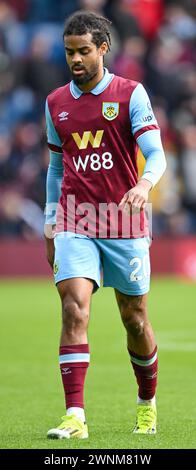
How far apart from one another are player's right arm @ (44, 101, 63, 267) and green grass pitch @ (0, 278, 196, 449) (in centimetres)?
111

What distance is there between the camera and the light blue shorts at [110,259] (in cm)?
711

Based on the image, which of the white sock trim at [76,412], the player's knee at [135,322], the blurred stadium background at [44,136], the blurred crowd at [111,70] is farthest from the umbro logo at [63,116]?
the blurred crowd at [111,70]

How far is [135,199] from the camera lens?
6676 millimetres

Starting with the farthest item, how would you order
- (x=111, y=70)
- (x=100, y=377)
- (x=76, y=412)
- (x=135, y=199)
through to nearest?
(x=111, y=70)
(x=100, y=377)
(x=76, y=412)
(x=135, y=199)

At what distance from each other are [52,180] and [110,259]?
682 mm

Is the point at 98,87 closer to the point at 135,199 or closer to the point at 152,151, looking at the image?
the point at 152,151

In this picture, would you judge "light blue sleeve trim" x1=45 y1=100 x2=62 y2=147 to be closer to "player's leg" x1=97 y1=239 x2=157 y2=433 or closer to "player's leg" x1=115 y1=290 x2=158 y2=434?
"player's leg" x1=97 y1=239 x2=157 y2=433

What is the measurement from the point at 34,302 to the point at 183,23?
8445 millimetres

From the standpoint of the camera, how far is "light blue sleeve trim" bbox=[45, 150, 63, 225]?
7559 millimetres

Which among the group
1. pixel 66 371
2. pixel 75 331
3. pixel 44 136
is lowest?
pixel 66 371

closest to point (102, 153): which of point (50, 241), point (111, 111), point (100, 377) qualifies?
point (111, 111)

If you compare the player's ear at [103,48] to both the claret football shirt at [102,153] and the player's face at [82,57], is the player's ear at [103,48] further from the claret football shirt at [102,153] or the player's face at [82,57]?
the claret football shirt at [102,153]

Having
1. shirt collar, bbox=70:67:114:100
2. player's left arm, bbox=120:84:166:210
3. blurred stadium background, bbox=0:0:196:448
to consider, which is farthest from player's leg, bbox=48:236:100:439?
blurred stadium background, bbox=0:0:196:448

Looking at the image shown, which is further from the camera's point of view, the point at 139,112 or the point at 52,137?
the point at 52,137
